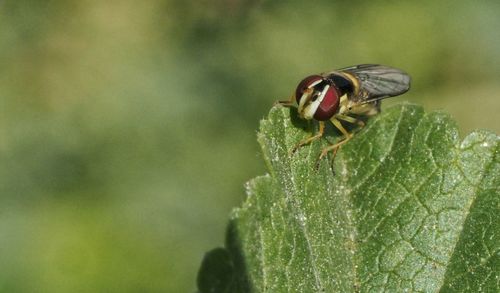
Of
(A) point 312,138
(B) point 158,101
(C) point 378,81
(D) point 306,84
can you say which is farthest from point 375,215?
(B) point 158,101

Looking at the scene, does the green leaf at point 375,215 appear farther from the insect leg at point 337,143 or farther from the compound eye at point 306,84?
the compound eye at point 306,84

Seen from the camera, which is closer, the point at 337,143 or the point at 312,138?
the point at 312,138

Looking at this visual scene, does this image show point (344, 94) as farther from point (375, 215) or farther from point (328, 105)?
point (375, 215)

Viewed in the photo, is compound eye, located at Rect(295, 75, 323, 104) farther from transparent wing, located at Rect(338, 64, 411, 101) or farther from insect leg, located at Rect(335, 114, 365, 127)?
transparent wing, located at Rect(338, 64, 411, 101)

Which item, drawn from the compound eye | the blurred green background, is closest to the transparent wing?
the compound eye

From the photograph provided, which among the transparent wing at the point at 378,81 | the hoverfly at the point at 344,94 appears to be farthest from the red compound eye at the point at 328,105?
the transparent wing at the point at 378,81

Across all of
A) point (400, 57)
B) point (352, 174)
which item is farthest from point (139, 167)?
point (352, 174)

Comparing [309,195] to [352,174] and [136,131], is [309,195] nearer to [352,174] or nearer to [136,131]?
[352,174]
